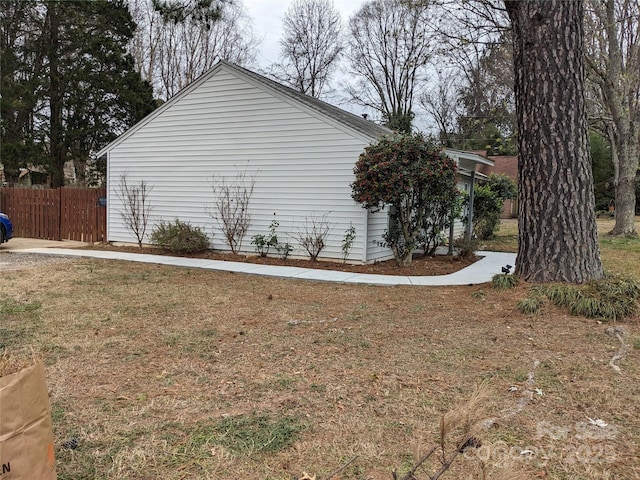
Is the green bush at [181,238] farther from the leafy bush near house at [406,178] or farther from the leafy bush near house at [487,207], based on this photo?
the leafy bush near house at [487,207]

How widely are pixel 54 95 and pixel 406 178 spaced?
16.8 m

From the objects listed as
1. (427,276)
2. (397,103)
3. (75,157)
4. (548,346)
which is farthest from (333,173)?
(397,103)

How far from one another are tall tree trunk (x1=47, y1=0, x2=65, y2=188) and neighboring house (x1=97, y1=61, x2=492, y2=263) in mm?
7862

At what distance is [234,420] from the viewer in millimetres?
2779

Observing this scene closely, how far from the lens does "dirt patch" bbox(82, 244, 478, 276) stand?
8648 mm

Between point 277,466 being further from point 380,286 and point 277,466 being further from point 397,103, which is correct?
point 397,103

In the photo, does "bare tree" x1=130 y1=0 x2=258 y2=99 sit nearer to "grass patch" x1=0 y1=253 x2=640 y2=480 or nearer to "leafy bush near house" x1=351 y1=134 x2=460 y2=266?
"leafy bush near house" x1=351 y1=134 x2=460 y2=266

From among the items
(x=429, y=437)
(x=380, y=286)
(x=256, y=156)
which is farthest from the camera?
(x=256, y=156)

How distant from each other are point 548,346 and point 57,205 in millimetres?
13692

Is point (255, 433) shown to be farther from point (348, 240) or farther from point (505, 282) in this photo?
point (348, 240)

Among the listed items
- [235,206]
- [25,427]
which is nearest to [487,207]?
[235,206]

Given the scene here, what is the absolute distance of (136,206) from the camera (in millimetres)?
11891

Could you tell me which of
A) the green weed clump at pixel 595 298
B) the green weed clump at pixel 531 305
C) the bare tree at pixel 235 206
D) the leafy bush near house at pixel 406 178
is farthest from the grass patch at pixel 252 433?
the bare tree at pixel 235 206

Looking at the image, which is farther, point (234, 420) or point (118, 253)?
point (118, 253)
